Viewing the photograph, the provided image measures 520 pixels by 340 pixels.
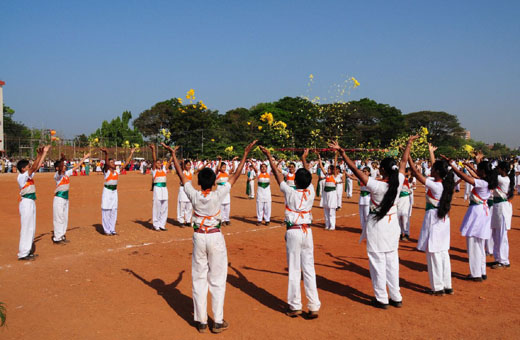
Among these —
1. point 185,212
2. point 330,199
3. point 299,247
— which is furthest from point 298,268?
point 185,212

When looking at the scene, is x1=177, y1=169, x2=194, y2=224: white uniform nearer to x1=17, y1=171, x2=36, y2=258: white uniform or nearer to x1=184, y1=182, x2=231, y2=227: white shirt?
x1=17, y1=171, x2=36, y2=258: white uniform

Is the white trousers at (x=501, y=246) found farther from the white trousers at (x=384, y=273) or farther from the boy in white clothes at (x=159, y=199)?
the boy in white clothes at (x=159, y=199)

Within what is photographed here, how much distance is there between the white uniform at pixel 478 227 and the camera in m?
7.29

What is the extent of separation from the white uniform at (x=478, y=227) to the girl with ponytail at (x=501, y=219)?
1239 mm

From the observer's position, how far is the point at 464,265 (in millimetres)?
8727

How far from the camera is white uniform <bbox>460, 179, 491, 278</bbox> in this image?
23.9 feet

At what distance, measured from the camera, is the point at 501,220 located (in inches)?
335

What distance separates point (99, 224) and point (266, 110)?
5687 cm

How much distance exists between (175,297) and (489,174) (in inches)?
243

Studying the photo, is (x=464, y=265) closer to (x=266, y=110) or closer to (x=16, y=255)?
(x=16, y=255)

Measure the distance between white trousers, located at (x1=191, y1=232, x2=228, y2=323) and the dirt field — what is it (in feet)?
1.07

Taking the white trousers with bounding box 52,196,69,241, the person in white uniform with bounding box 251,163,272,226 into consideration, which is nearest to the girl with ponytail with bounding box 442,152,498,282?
the person in white uniform with bounding box 251,163,272,226

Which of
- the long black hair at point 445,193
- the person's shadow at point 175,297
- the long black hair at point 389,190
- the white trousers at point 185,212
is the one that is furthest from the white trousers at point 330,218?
the long black hair at point 389,190

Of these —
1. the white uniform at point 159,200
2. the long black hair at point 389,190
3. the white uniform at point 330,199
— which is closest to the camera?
the long black hair at point 389,190
